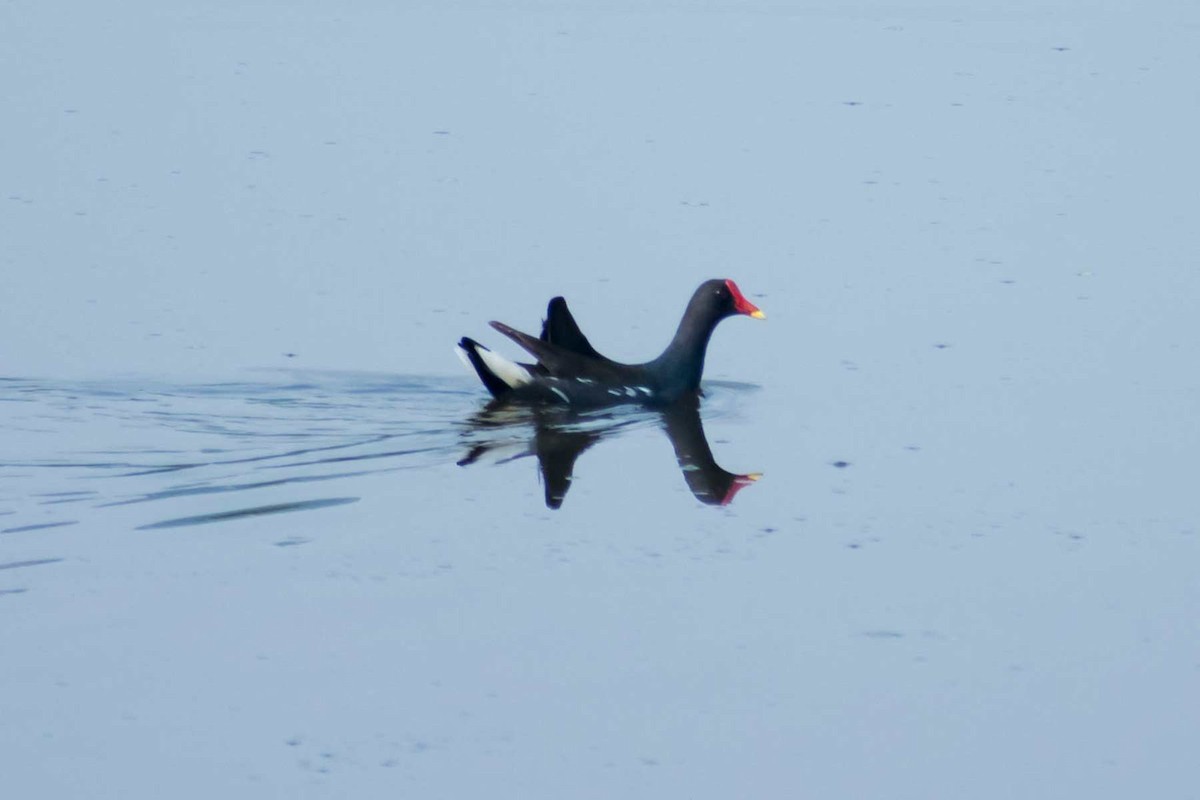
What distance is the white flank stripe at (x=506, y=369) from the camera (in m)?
9.27

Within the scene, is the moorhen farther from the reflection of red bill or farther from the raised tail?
the reflection of red bill

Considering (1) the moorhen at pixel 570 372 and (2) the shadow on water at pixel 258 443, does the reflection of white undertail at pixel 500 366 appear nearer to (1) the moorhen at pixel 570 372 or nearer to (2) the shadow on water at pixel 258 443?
(1) the moorhen at pixel 570 372

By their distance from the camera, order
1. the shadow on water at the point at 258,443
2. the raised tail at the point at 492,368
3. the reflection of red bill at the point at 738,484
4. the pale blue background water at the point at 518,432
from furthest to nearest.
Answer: the raised tail at the point at 492,368 → the reflection of red bill at the point at 738,484 → the shadow on water at the point at 258,443 → the pale blue background water at the point at 518,432

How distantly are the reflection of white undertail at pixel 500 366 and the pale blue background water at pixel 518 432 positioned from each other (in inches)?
9.5

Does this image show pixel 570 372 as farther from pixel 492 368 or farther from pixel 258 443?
pixel 258 443

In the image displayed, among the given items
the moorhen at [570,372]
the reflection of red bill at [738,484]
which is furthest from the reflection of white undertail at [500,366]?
the reflection of red bill at [738,484]

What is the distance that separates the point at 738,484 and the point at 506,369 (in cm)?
157

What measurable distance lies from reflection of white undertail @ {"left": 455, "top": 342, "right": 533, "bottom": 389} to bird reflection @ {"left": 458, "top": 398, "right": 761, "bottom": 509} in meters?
0.13

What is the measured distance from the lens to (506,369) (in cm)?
939

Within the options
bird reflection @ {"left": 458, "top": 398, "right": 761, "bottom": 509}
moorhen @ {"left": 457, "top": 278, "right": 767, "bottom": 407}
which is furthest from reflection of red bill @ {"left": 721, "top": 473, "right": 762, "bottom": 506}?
moorhen @ {"left": 457, "top": 278, "right": 767, "bottom": 407}

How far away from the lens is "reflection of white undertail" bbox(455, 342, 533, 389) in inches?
364

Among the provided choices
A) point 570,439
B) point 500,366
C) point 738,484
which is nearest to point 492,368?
point 500,366

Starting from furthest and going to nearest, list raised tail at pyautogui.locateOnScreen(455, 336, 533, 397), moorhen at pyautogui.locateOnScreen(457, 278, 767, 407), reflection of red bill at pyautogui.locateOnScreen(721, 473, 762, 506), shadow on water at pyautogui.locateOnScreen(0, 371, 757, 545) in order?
1. moorhen at pyautogui.locateOnScreen(457, 278, 767, 407)
2. raised tail at pyautogui.locateOnScreen(455, 336, 533, 397)
3. reflection of red bill at pyautogui.locateOnScreen(721, 473, 762, 506)
4. shadow on water at pyautogui.locateOnScreen(0, 371, 757, 545)

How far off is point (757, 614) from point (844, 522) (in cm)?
111
